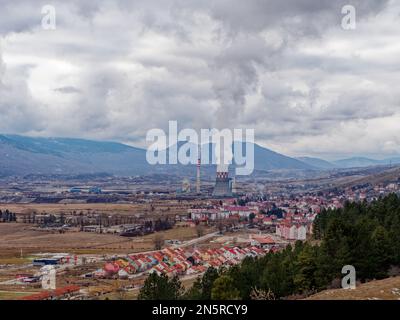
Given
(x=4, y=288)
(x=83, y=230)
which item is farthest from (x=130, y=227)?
(x=4, y=288)

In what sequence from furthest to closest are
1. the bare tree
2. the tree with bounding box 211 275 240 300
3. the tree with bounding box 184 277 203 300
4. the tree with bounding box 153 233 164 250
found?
the tree with bounding box 153 233 164 250 < the tree with bounding box 184 277 203 300 < the bare tree < the tree with bounding box 211 275 240 300

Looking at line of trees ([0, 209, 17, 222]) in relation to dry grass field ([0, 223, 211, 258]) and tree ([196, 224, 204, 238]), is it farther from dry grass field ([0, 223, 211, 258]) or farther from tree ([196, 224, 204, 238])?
tree ([196, 224, 204, 238])

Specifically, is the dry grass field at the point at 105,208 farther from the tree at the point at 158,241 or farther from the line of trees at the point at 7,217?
the tree at the point at 158,241

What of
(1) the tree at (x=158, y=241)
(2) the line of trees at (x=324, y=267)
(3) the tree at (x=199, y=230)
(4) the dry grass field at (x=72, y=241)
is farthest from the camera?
(3) the tree at (x=199, y=230)

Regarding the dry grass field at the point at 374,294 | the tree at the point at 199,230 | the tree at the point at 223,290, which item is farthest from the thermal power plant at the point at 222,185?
the dry grass field at the point at 374,294

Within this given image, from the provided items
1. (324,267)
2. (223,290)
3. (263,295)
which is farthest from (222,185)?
(223,290)

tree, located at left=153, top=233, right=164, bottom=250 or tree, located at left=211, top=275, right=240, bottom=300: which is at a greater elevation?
tree, located at left=211, top=275, right=240, bottom=300

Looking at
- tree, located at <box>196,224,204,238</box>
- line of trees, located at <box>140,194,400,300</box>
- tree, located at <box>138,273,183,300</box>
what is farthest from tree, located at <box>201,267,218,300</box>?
tree, located at <box>196,224,204,238</box>

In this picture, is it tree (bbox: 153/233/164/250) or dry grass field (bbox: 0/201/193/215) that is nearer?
tree (bbox: 153/233/164/250)

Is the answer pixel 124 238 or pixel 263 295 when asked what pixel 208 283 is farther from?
pixel 124 238

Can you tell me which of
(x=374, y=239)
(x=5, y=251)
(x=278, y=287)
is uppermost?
(x=374, y=239)
